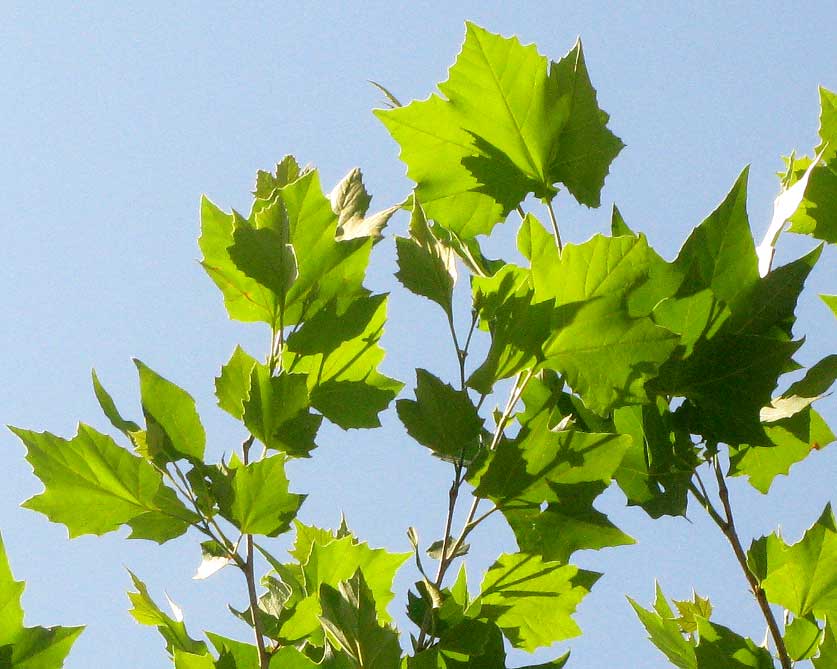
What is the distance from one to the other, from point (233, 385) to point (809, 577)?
627 millimetres

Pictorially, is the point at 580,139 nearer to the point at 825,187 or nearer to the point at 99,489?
the point at 825,187

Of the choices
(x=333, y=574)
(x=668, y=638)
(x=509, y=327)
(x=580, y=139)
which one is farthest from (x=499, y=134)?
(x=668, y=638)

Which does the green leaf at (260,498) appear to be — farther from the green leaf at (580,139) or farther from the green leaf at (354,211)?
the green leaf at (580,139)

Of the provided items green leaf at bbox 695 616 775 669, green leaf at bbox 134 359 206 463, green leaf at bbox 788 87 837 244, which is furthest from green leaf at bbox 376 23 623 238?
green leaf at bbox 695 616 775 669

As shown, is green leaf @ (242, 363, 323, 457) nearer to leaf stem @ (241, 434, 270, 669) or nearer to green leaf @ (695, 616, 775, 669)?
leaf stem @ (241, 434, 270, 669)

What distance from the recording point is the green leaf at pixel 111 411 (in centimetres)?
96

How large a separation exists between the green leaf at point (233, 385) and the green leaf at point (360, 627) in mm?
244

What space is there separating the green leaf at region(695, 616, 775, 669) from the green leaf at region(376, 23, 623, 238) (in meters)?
0.48

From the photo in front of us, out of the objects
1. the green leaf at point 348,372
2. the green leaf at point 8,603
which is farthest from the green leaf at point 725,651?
the green leaf at point 8,603

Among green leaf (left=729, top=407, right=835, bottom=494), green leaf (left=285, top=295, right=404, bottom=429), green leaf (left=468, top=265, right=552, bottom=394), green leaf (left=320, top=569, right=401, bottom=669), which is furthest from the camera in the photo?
green leaf (left=729, top=407, right=835, bottom=494)

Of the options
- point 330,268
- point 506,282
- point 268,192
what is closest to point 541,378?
point 506,282

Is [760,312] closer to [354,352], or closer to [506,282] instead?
[506,282]

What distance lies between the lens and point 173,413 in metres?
0.94

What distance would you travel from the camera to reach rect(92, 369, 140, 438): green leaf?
3.14 feet
